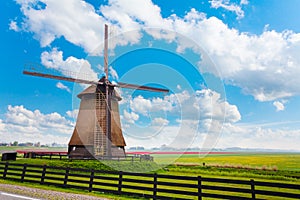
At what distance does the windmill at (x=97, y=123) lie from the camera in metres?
22.5

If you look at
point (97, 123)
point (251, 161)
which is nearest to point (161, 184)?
point (97, 123)

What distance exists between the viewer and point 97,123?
2302cm

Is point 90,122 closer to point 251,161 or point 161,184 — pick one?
point 161,184

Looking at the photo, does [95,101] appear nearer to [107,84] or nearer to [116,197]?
[107,84]

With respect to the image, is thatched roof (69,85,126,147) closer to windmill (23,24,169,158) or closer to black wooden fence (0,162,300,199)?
windmill (23,24,169,158)

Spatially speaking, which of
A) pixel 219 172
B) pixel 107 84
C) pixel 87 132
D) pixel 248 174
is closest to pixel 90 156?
pixel 87 132

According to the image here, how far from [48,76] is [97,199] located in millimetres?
17722

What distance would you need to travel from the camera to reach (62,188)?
1056cm

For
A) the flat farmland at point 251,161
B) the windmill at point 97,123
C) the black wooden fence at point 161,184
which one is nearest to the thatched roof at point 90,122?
the windmill at point 97,123

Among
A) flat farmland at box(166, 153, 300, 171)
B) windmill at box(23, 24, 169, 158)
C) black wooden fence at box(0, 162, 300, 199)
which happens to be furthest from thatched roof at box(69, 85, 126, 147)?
black wooden fence at box(0, 162, 300, 199)

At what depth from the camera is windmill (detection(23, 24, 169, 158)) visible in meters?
22.5

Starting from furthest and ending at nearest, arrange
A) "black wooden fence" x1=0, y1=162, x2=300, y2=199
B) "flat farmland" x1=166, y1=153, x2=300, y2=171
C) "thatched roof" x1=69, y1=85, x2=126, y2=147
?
1. "thatched roof" x1=69, y1=85, x2=126, y2=147
2. "flat farmland" x1=166, y1=153, x2=300, y2=171
3. "black wooden fence" x1=0, y1=162, x2=300, y2=199

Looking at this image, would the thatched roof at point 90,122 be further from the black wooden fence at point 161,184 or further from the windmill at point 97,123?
the black wooden fence at point 161,184

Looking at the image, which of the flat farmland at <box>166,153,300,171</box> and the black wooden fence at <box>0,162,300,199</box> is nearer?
the black wooden fence at <box>0,162,300,199</box>
